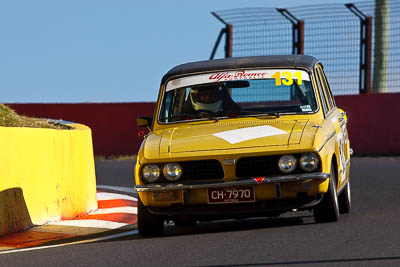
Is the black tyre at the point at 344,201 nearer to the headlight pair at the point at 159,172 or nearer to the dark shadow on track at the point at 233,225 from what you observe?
the dark shadow on track at the point at 233,225

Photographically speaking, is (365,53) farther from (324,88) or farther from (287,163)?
(287,163)

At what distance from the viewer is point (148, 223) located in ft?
29.5

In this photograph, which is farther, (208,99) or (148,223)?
(208,99)

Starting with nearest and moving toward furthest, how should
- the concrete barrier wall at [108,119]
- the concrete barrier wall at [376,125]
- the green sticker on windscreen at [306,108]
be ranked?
the green sticker on windscreen at [306,108] → the concrete barrier wall at [376,125] → the concrete barrier wall at [108,119]

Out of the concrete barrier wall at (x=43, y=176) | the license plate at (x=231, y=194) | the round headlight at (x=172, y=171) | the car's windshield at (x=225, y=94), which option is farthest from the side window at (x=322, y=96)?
the concrete barrier wall at (x=43, y=176)

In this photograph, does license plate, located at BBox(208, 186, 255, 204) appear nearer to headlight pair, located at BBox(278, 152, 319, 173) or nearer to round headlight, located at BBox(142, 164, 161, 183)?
headlight pair, located at BBox(278, 152, 319, 173)

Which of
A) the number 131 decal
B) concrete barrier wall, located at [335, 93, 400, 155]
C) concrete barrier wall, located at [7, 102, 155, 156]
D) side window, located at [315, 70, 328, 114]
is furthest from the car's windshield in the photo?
concrete barrier wall, located at [7, 102, 155, 156]

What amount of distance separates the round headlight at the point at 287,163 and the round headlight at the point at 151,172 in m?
1.04

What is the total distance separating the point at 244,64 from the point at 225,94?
14.8 inches

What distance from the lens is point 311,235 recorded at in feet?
27.1

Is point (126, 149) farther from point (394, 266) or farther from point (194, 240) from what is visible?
point (394, 266)

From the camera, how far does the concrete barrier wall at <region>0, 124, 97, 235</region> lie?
9648 millimetres

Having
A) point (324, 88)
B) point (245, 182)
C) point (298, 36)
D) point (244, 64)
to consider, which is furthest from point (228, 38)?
point (245, 182)

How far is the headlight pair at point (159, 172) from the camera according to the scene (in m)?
8.67
